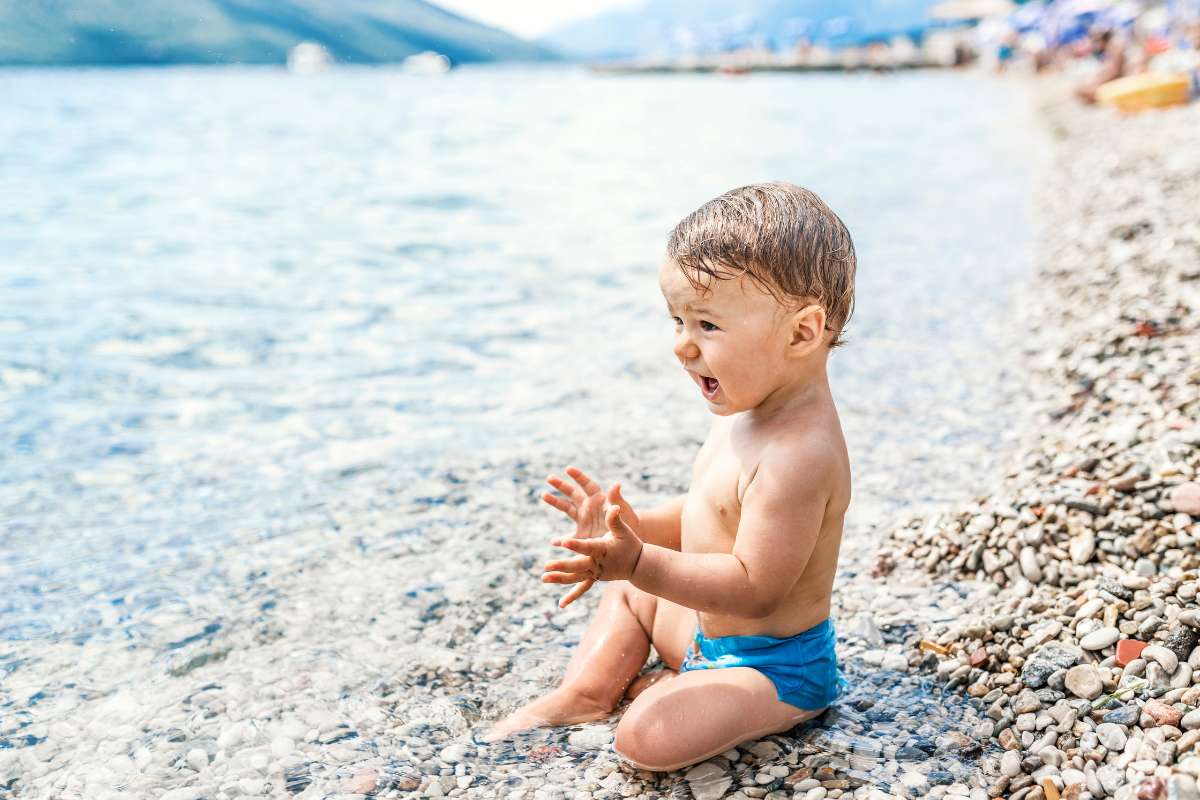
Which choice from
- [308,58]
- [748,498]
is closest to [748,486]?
[748,498]

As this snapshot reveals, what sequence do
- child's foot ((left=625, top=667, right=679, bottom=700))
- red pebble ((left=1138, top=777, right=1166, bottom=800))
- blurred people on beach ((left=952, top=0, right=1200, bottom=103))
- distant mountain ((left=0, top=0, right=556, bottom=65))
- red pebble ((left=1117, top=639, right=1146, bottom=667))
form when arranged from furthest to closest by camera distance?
1. distant mountain ((left=0, top=0, right=556, bottom=65))
2. blurred people on beach ((left=952, top=0, right=1200, bottom=103))
3. child's foot ((left=625, top=667, right=679, bottom=700))
4. red pebble ((left=1117, top=639, right=1146, bottom=667))
5. red pebble ((left=1138, top=777, right=1166, bottom=800))

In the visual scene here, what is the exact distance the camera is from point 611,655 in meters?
3.04

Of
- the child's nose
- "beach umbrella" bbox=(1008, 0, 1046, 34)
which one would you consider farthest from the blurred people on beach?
the child's nose

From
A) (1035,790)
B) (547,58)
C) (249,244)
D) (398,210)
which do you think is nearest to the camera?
(1035,790)

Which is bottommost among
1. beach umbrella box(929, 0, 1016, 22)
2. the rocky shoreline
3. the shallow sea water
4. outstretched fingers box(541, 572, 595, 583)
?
the shallow sea water

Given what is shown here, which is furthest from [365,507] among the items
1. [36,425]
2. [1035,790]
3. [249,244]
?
[249,244]

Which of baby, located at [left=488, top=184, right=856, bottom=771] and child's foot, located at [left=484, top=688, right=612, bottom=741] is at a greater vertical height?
baby, located at [left=488, top=184, right=856, bottom=771]

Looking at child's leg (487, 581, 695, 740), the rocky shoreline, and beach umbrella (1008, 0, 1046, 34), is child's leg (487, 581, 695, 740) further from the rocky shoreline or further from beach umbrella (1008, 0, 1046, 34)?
beach umbrella (1008, 0, 1046, 34)

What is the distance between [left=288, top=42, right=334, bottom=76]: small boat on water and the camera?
77875 mm

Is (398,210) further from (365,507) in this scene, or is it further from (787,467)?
(787,467)

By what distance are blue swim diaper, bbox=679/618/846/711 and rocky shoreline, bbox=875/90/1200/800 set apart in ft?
1.39

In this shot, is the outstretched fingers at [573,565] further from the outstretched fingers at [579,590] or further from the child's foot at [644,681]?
the child's foot at [644,681]

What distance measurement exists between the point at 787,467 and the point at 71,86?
5189cm

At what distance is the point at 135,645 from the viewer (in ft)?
12.0
